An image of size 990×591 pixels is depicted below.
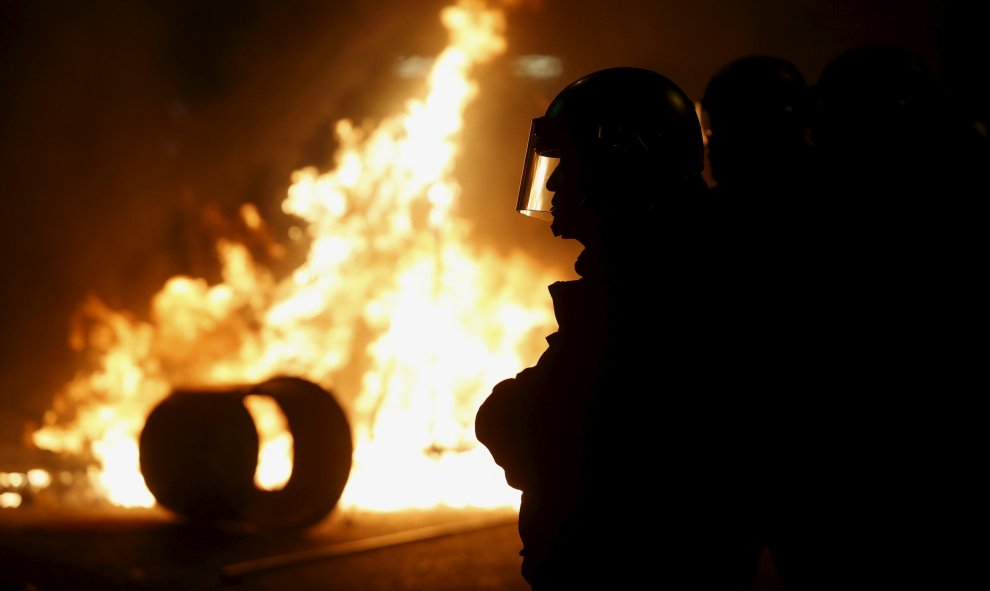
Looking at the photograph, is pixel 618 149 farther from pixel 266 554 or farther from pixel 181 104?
pixel 181 104

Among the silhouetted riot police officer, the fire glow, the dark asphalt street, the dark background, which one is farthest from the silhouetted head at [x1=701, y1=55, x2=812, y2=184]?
the dark background

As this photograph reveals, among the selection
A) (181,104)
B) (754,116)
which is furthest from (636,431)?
(181,104)

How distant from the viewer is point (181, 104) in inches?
392

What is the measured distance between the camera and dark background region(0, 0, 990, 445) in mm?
9352

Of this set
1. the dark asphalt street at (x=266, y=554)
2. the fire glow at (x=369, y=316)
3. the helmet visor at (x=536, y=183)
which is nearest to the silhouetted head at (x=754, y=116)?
the helmet visor at (x=536, y=183)

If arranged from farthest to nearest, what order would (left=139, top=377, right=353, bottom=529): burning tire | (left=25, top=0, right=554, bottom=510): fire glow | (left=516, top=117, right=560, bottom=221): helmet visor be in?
(left=25, top=0, right=554, bottom=510): fire glow
(left=139, top=377, right=353, bottom=529): burning tire
(left=516, top=117, right=560, bottom=221): helmet visor

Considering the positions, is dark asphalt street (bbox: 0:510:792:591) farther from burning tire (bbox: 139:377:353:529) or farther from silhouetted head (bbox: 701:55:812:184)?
silhouetted head (bbox: 701:55:812:184)

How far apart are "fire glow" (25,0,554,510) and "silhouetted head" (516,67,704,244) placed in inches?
255

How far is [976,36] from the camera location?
8.09 meters

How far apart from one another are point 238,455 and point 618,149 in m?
4.56

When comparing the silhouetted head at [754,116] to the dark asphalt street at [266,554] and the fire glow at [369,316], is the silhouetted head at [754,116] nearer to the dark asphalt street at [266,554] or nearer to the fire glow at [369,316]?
the dark asphalt street at [266,554]

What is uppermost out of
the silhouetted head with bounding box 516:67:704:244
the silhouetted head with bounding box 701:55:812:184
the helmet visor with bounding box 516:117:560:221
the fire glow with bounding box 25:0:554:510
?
the fire glow with bounding box 25:0:554:510

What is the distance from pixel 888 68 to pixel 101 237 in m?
8.99

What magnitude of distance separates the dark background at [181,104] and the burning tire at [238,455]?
393 cm
